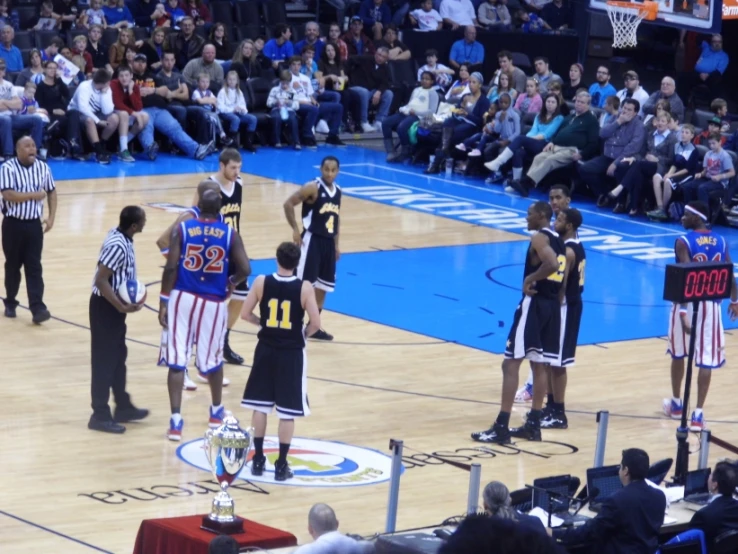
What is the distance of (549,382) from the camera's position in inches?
439

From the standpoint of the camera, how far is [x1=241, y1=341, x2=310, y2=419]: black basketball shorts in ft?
30.0

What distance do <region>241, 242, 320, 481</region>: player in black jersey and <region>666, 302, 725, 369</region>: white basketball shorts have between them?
11.0 feet

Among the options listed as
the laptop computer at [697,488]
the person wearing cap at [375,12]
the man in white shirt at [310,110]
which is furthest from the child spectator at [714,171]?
the laptop computer at [697,488]

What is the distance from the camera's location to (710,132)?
19.1 metres

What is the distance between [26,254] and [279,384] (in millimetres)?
4479

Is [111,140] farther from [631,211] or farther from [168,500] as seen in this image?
[168,500]

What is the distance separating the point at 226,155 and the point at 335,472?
2.90m

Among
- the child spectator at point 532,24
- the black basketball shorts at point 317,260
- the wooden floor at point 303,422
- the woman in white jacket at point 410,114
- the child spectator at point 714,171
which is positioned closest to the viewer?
the wooden floor at point 303,422

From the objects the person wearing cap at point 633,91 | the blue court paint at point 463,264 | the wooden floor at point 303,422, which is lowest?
the wooden floor at point 303,422

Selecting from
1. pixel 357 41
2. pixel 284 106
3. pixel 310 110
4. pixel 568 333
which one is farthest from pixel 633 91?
pixel 568 333

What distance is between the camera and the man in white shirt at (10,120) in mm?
20469

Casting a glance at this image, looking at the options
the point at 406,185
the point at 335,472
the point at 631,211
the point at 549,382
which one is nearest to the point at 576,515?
the point at 335,472

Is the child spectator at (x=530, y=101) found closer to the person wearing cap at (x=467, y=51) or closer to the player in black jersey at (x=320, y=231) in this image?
the person wearing cap at (x=467, y=51)

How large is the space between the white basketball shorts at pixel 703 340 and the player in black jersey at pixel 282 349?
11.0 feet
